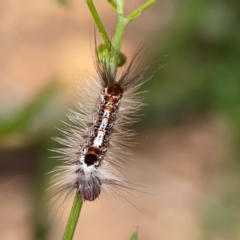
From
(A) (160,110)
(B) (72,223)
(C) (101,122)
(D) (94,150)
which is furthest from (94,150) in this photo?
(A) (160,110)

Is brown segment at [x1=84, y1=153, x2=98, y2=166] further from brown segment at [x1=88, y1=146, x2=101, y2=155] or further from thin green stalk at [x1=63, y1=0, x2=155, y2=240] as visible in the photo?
thin green stalk at [x1=63, y1=0, x2=155, y2=240]

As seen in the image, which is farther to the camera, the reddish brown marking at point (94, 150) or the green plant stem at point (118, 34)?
the reddish brown marking at point (94, 150)

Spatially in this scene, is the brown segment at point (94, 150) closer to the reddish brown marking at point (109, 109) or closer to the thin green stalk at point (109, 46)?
the reddish brown marking at point (109, 109)

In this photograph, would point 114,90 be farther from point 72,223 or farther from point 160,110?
point 160,110

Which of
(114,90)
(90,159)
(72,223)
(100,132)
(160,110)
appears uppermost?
(160,110)

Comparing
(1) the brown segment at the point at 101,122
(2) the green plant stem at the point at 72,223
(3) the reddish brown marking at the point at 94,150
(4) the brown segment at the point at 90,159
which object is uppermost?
(1) the brown segment at the point at 101,122

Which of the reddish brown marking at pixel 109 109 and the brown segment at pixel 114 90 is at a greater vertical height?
the brown segment at pixel 114 90

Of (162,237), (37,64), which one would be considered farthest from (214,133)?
(37,64)

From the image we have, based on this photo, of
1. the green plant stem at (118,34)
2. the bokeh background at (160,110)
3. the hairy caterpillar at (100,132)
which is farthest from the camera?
the bokeh background at (160,110)

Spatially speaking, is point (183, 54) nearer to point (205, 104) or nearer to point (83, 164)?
point (205, 104)

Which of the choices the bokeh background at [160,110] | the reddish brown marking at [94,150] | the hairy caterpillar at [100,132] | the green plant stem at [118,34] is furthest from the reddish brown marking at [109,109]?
the bokeh background at [160,110]
